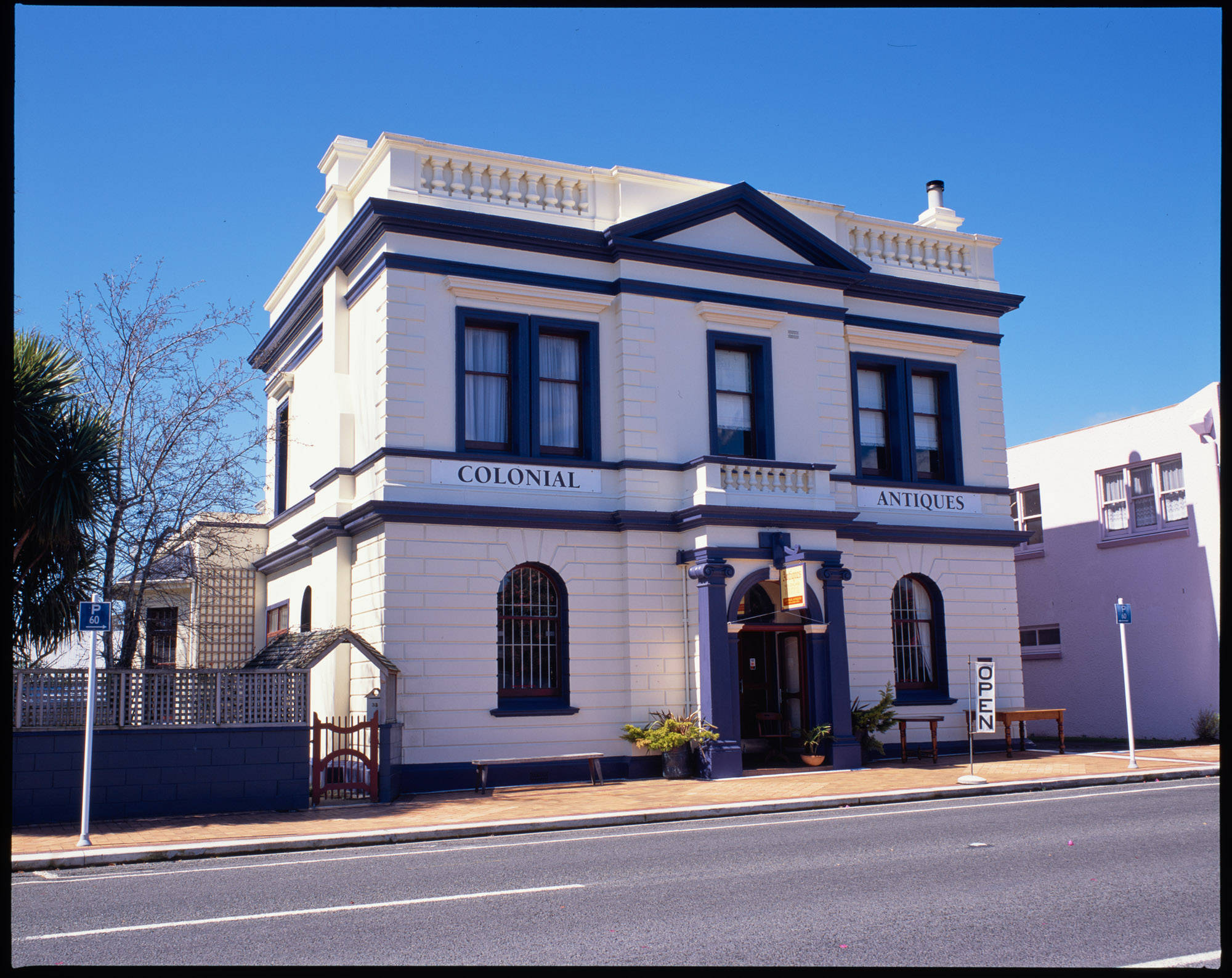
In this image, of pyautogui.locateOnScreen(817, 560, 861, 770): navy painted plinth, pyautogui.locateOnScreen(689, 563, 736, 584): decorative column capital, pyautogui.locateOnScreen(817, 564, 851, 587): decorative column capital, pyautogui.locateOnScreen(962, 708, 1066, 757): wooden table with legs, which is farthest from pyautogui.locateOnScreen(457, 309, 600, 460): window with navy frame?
pyautogui.locateOnScreen(962, 708, 1066, 757): wooden table with legs

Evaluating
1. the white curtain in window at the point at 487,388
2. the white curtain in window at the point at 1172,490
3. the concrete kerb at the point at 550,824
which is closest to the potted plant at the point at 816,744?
the concrete kerb at the point at 550,824

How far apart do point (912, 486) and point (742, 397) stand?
403 cm

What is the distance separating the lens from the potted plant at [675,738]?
17.9 m

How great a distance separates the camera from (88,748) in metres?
12.6

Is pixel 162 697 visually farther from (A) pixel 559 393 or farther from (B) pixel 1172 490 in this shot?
(B) pixel 1172 490

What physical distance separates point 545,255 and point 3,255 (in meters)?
17.0

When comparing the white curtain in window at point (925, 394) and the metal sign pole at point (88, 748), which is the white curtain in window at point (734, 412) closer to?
the white curtain in window at point (925, 394)

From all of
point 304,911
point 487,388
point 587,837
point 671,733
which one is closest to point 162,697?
point 587,837

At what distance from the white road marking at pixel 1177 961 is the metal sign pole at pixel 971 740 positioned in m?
10.2

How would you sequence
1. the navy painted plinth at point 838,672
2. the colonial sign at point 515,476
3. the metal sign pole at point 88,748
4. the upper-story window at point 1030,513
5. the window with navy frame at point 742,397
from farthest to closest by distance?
the upper-story window at point 1030,513, the window with navy frame at point 742,397, the navy painted plinth at point 838,672, the colonial sign at point 515,476, the metal sign pole at point 88,748

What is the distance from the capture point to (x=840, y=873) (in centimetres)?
887

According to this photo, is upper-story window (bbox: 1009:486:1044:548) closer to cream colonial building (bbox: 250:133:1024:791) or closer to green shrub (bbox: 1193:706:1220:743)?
green shrub (bbox: 1193:706:1220:743)

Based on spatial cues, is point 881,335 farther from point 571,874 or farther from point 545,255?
point 571,874

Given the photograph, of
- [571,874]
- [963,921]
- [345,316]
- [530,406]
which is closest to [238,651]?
[345,316]
